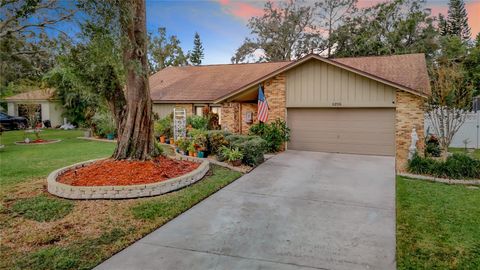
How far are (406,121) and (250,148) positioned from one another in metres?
6.08

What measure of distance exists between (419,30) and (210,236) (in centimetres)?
2891

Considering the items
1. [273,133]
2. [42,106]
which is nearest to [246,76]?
[273,133]

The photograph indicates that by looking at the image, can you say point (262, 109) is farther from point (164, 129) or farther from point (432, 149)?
point (432, 149)

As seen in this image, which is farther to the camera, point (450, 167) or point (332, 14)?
point (332, 14)

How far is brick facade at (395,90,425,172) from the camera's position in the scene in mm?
11352

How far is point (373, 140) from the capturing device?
12461mm

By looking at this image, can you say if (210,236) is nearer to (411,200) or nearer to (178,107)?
(411,200)

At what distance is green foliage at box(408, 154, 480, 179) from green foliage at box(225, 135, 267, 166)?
4.70 meters

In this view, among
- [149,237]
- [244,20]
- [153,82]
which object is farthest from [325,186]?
[244,20]

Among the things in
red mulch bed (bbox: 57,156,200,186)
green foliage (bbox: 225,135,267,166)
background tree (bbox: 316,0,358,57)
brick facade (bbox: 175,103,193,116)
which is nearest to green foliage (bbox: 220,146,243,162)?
green foliage (bbox: 225,135,267,166)

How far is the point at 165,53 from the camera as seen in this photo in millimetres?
31922

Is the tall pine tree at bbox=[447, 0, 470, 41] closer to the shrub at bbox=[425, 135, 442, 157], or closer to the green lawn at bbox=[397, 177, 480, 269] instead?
the shrub at bbox=[425, 135, 442, 157]

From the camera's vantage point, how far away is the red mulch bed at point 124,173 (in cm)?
758

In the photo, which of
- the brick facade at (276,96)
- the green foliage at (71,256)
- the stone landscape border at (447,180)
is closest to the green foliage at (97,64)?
the green foliage at (71,256)
